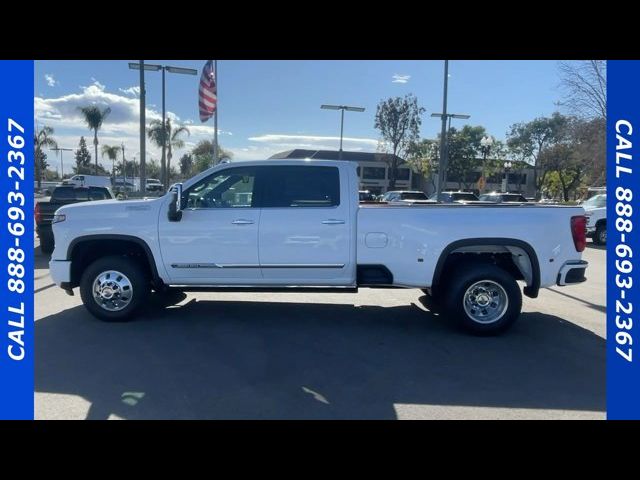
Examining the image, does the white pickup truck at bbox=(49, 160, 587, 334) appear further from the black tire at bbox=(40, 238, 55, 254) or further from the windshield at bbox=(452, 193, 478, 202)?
the windshield at bbox=(452, 193, 478, 202)

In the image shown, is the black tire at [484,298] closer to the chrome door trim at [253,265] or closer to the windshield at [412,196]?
the chrome door trim at [253,265]

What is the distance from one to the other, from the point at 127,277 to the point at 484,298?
4452 millimetres

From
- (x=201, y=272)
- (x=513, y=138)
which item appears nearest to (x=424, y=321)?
(x=201, y=272)

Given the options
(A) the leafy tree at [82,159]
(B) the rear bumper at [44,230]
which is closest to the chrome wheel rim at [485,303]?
(B) the rear bumper at [44,230]

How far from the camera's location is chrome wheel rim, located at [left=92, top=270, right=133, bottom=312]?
5586 mm

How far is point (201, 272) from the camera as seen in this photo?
219 inches

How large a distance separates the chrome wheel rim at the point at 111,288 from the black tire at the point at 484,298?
400 centimetres

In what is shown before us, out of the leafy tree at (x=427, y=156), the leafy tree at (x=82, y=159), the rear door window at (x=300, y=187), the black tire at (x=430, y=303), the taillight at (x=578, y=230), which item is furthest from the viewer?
the leafy tree at (x=82, y=159)

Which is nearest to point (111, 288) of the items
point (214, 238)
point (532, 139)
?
point (214, 238)

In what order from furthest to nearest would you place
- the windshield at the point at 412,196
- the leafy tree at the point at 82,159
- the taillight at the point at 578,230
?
1. the leafy tree at the point at 82,159
2. the windshield at the point at 412,196
3. the taillight at the point at 578,230

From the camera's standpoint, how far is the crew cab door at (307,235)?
5.36m

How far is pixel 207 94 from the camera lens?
18406 mm

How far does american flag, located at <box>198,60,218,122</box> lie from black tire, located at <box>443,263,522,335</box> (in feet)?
51.2
